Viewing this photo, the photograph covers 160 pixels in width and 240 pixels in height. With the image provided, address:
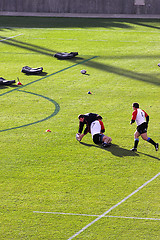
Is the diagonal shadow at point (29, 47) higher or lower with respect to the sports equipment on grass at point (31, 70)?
higher

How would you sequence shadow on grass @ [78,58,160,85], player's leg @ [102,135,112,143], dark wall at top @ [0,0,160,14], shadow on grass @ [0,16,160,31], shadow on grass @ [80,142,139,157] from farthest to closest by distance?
1. dark wall at top @ [0,0,160,14]
2. shadow on grass @ [0,16,160,31]
3. shadow on grass @ [78,58,160,85]
4. player's leg @ [102,135,112,143]
5. shadow on grass @ [80,142,139,157]

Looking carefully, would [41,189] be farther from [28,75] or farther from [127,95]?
[28,75]

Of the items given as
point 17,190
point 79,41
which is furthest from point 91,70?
point 17,190

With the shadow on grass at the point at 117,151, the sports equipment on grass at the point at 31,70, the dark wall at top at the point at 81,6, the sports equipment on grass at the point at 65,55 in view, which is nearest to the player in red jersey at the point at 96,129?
the shadow on grass at the point at 117,151

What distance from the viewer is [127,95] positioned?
77.6ft

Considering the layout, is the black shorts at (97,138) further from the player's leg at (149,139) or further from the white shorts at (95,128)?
the player's leg at (149,139)

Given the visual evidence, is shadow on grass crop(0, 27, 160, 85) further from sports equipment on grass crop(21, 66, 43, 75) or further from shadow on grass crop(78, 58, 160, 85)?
sports equipment on grass crop(21, 66, 43, 75)

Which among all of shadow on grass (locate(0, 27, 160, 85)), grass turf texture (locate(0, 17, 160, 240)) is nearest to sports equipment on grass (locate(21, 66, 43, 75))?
grass turf texture (locate(0, 17, 160, 240))

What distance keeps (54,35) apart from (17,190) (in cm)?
2586

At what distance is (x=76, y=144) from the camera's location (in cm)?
1742

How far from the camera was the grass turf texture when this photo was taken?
12352mm

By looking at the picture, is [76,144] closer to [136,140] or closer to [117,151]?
[117,151]

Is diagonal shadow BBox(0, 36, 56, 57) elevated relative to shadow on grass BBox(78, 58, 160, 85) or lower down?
elevated

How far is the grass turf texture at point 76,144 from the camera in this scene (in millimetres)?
12352
